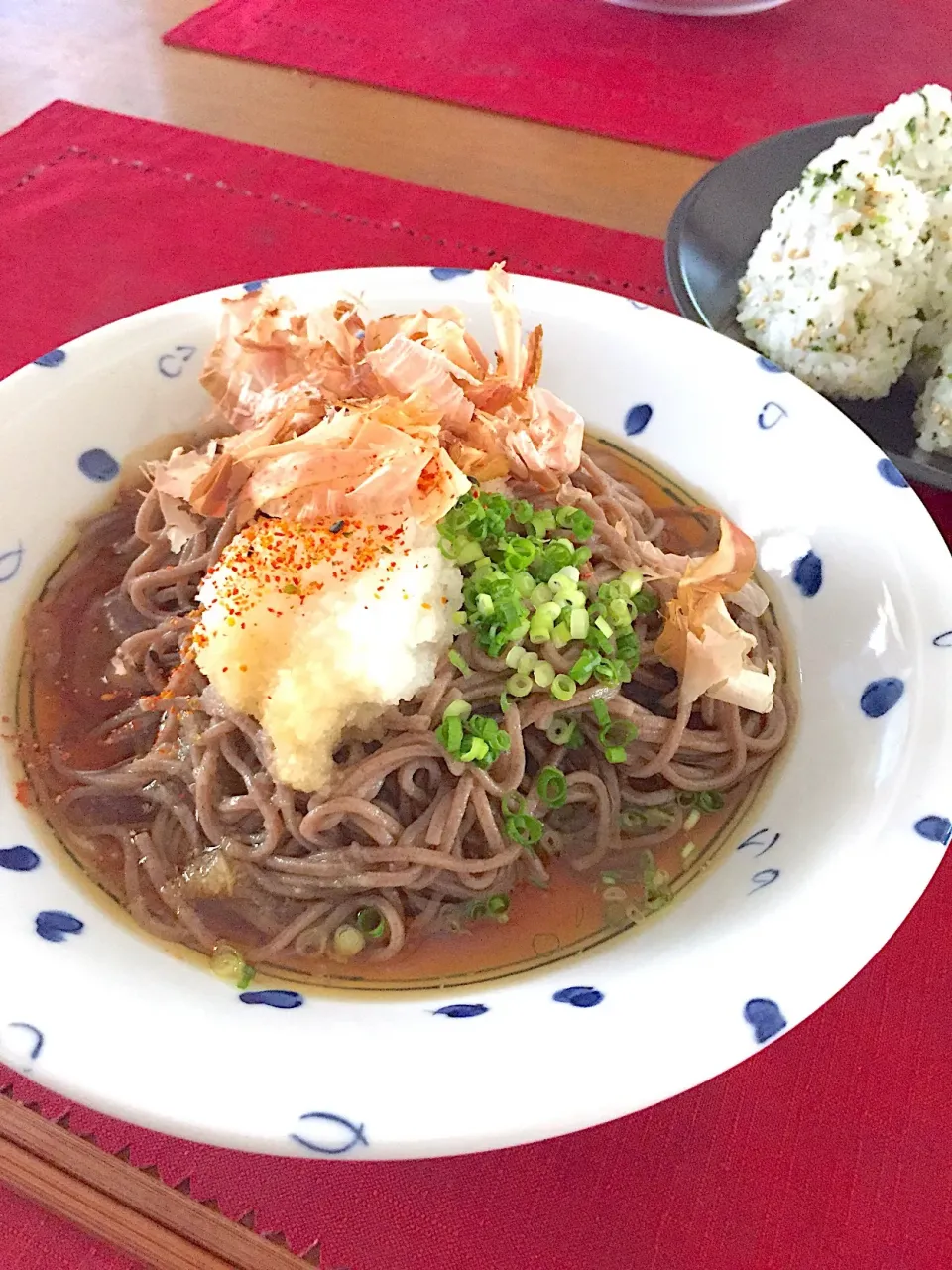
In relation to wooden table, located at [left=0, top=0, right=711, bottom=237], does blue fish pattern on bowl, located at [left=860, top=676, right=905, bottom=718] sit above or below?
below

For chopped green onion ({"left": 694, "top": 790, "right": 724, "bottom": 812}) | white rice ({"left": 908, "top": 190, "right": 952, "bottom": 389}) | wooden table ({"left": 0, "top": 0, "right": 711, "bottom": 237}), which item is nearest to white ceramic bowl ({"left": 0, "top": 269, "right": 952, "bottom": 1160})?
chopped green onion ({"left": 694, "top": 790, "right": 724, "bottom": 812})

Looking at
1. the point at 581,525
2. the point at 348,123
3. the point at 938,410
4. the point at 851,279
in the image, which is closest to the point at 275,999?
the point at 581,525

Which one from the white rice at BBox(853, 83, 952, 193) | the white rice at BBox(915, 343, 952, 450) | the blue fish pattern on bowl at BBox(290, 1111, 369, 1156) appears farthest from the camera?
the white rice at BBox(853, 83, 952, 193)

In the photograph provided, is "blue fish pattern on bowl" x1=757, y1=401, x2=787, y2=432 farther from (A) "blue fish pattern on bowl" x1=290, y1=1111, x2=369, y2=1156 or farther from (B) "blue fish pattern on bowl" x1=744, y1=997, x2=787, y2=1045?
(A) "blue fish pattern on bowl" x1=290, y1=1111, x2=369, y2=1156

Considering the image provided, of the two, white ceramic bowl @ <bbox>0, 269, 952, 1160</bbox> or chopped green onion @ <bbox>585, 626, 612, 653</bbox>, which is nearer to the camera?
white ceramic bowl @ <bbox>0, 269, 952, 1160</bbox>

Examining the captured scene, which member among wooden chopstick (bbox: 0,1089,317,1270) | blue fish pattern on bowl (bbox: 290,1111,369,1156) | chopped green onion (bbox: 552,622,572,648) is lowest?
wooden chopstick (bbox: 0,1089,317,1270)

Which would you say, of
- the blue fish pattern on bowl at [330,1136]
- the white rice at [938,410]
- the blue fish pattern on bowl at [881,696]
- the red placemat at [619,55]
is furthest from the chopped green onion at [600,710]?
the red placemat at [619,55]

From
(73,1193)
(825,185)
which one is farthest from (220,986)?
(825,185)

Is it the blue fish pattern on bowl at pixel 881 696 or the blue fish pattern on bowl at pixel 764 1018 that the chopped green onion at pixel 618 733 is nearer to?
the blue fish pattern on bowl at pixel 881 696
